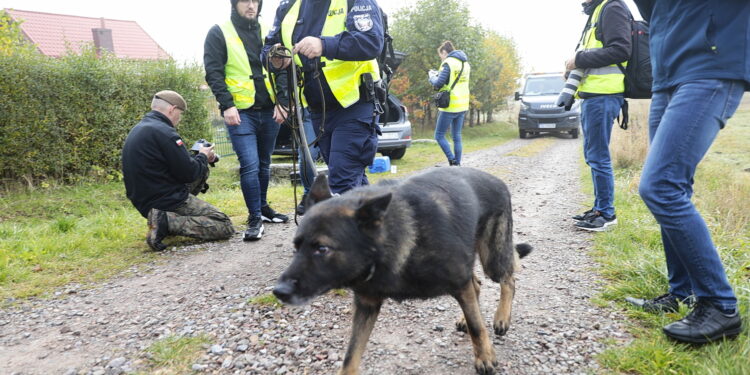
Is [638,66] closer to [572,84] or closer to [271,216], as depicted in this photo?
[572,84]

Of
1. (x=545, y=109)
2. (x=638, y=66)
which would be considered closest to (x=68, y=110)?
(x=638, y=66)

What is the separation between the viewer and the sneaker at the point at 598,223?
4.67 meters

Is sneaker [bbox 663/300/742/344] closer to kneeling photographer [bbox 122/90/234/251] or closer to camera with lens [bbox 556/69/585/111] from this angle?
camera with lens [bbox 556/69/585/111]

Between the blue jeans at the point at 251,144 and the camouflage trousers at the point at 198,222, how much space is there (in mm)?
359

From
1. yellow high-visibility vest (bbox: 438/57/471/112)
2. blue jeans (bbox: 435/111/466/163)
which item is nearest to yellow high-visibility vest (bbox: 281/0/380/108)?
blue jeans (bbox: 435/111/466/163)

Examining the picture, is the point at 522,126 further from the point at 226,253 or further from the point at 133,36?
the point at 133,36

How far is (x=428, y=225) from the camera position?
2.14 metres

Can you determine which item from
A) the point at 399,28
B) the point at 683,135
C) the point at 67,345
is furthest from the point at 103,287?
the point at 399,28

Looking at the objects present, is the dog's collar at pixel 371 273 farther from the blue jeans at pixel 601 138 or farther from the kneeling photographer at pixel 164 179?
the blue jeans at pixel 601 138

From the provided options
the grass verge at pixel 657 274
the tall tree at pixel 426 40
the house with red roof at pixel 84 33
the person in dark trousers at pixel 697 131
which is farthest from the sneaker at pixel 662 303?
the house with red roof at pixel 84 33

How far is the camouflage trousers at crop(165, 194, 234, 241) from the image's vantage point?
181 inches

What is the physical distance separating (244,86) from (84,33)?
3446cm

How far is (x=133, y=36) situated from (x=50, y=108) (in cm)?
2999

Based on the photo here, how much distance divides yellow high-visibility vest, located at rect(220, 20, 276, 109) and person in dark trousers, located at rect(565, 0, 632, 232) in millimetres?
3254
